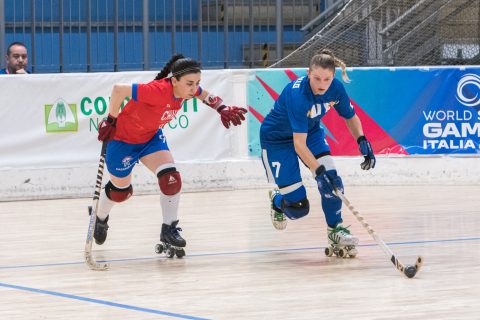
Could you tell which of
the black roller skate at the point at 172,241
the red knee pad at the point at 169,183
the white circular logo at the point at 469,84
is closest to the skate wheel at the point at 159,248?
the black roller skate at the point at 172,241

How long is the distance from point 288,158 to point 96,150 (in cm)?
535

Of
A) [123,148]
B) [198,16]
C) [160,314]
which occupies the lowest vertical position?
[160,314]

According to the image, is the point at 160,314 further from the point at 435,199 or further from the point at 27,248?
the point at 435,199

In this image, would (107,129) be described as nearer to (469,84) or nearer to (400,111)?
(400,111)

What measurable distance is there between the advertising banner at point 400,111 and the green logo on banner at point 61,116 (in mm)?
2011

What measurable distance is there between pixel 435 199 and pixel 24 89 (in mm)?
4553

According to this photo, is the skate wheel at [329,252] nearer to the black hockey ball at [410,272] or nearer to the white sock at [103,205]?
the black hockey ball at [410,272]

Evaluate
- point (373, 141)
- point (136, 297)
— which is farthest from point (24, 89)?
point (136, 297)

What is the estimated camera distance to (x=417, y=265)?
6.85 meters

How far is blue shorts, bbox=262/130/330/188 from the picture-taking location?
8.09 meters

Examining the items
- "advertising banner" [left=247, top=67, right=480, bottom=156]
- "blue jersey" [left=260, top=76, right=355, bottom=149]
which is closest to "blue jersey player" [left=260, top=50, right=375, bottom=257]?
"blue jersey" [left=260, top=76, right=355, bottom=149]

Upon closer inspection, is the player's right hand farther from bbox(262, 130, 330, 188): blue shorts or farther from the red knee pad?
the red knee pad

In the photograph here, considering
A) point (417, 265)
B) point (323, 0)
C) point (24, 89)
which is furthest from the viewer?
point (323, 0)

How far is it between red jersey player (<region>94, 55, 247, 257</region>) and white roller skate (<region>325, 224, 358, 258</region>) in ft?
3.21
